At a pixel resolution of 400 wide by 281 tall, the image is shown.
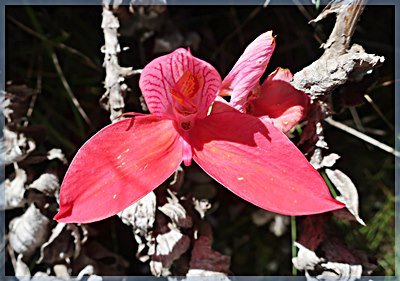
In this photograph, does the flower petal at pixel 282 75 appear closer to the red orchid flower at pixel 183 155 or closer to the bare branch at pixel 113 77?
the red orchid flower at pixel 183 155

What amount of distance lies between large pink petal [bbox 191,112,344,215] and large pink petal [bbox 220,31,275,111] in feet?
0.08

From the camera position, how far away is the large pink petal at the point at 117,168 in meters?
0.65

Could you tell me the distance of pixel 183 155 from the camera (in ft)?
2.25

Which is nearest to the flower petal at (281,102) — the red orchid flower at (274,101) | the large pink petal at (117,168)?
the red orchid flower at (274,101)

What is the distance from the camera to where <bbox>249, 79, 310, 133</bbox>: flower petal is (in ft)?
2.48

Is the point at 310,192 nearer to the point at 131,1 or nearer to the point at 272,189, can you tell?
the point at 272,189

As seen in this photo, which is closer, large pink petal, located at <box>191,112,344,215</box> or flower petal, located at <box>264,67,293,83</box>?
large pink petal, located at <box>191,112,344,215</box>

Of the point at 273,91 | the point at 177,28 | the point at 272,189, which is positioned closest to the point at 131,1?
the point at 177,28

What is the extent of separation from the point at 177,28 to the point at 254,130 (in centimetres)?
38

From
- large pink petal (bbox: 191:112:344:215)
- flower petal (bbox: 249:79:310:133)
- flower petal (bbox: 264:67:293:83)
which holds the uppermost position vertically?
flower petal (bbox: 264:67:293:83)

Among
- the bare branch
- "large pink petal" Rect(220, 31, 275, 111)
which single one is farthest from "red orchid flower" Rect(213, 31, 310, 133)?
the bare branch

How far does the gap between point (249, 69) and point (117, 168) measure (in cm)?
19

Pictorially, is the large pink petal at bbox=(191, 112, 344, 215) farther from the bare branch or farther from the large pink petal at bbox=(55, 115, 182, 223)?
the bare branch

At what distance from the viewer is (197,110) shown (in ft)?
2.35
